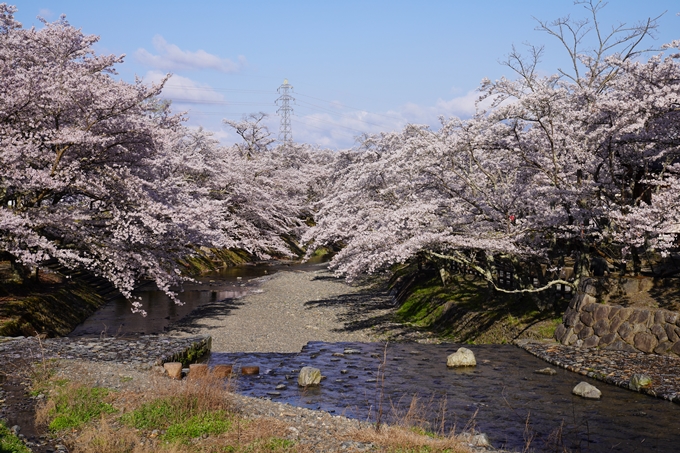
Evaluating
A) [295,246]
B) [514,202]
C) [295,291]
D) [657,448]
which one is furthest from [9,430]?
[295,246]

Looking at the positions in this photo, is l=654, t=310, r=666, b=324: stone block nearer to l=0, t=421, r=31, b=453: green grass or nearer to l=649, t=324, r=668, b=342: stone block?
l=649, t=324, r=668, b=342: stone block

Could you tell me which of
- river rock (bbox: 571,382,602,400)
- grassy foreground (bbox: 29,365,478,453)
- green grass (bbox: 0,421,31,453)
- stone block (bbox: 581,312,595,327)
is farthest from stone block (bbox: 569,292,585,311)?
green grass (bbox: 0,421,31,453)

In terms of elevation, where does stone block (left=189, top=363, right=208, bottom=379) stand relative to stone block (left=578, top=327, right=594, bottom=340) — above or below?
below

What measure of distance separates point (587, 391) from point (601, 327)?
13.5 ft

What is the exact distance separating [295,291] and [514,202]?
1869 cm

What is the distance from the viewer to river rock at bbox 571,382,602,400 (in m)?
12.3

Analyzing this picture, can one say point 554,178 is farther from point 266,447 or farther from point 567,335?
point 266,447

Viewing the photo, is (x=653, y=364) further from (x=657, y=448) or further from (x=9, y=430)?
(x=9, y=430)

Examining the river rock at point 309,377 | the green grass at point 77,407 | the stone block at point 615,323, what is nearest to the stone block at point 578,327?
the stone block at point 615,323

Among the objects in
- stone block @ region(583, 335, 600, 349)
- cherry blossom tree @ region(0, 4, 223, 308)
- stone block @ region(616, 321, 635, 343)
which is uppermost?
cherry blossom tree @ region(0, 4, 223, 308)

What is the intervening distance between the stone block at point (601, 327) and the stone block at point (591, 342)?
0.12 m

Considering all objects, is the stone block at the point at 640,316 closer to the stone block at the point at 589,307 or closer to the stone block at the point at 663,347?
the stone block at the point at 663,347

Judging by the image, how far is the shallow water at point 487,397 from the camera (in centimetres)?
1023

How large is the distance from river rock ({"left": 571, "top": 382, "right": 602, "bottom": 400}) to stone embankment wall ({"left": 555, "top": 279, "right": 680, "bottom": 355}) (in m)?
3.43
